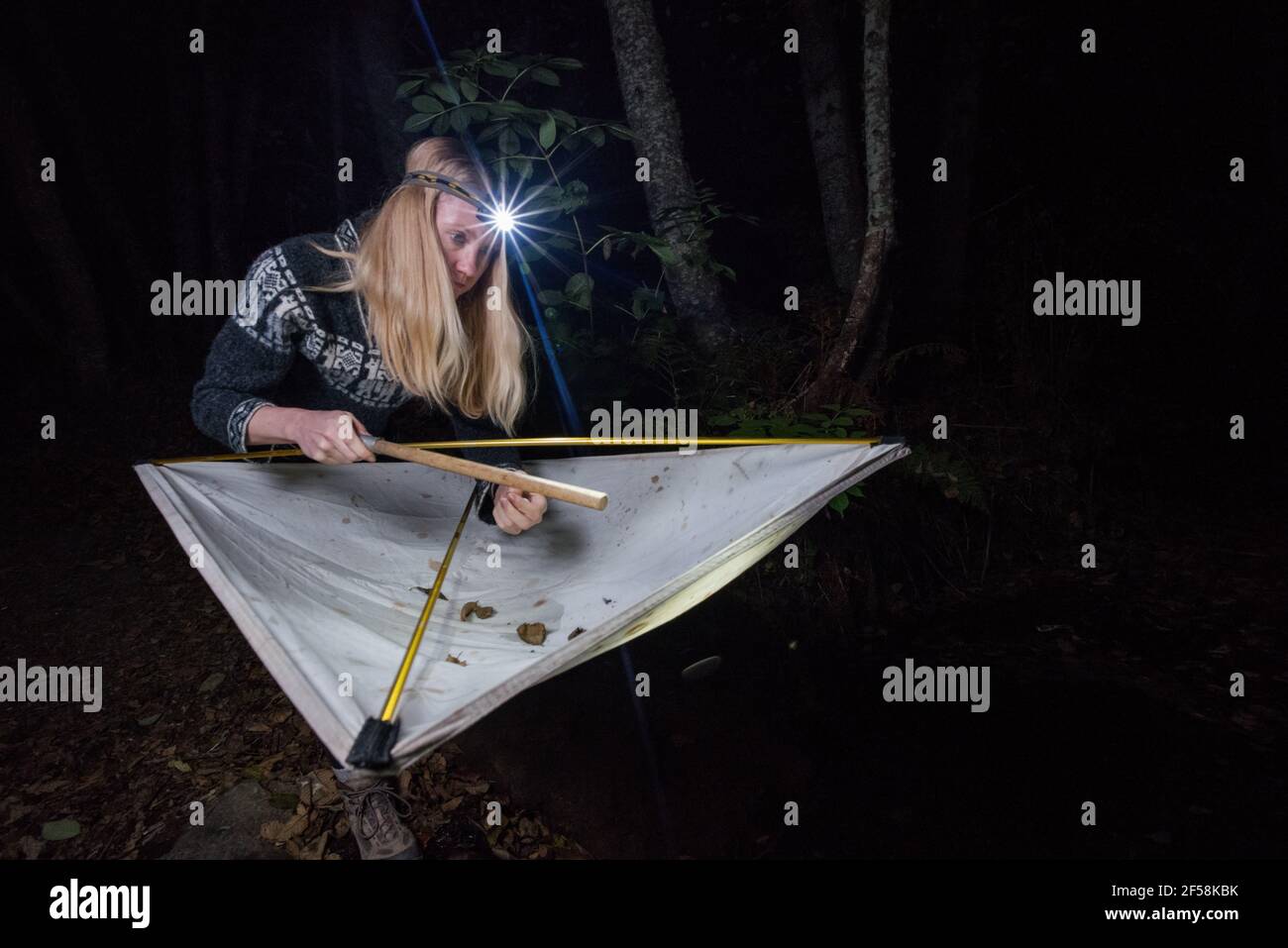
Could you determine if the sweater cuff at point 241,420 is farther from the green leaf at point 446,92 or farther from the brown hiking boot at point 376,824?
the green leaf at point 446,92

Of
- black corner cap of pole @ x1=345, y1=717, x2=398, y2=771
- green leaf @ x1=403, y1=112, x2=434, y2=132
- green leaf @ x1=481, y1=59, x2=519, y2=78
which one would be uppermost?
green leaf @ x1=481, y1=59, x2=519, y2=78

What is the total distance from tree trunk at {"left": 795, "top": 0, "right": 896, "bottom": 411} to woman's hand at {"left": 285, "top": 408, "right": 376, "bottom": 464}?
190cm

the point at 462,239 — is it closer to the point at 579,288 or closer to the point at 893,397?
the point at 579,288

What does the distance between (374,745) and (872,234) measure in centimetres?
268

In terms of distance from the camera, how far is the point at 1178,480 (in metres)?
3.74

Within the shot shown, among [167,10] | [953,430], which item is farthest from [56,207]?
[953,430]

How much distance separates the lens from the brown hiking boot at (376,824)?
1654mm

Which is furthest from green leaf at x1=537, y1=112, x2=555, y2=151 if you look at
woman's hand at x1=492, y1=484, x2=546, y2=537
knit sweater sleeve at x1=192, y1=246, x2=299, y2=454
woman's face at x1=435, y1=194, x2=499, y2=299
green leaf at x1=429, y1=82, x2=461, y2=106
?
woman's hand at x1=492, y1=484, x2=546, y2=537

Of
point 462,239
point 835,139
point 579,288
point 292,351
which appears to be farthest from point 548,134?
point 835,139

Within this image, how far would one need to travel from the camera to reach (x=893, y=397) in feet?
10.6

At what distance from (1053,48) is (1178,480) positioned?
262cm

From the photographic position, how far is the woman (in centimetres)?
164

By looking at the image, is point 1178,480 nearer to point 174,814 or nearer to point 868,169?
point 868,169

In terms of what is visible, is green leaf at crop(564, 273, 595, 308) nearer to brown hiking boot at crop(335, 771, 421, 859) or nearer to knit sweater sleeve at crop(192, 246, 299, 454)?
knit sweater sleeve at crop(192, 246, 299, 454)
